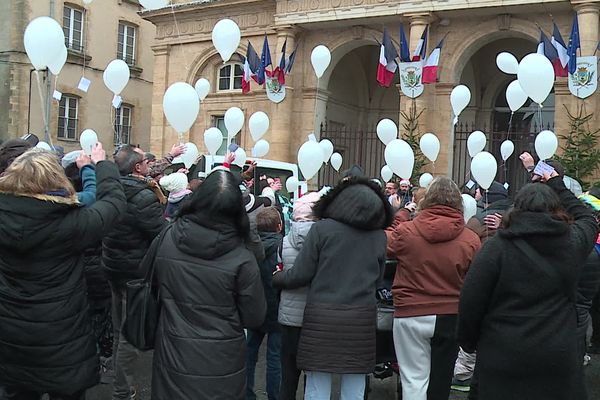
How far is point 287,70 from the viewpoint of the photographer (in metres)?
17.9

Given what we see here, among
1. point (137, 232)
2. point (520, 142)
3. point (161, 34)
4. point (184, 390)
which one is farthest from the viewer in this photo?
point (161, 34)

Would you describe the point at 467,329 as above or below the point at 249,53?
below

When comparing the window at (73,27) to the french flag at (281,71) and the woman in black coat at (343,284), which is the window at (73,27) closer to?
the french flag at (281,71)

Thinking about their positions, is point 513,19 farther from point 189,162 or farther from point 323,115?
point 189,162

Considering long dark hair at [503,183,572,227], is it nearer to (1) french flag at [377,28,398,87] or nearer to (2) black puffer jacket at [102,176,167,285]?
(2) black puffer jacket at [102,176,167,285]

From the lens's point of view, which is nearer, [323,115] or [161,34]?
[323,115]

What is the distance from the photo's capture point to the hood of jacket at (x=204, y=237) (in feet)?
10.7

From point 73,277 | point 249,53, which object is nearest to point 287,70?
point 249,53

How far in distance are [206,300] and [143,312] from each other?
39 centimetres

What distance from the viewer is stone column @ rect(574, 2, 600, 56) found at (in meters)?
14.4

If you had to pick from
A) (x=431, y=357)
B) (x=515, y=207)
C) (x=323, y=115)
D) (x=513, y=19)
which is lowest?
(x=431, y=357)

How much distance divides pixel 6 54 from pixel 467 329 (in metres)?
24.4

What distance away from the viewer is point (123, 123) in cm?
2731

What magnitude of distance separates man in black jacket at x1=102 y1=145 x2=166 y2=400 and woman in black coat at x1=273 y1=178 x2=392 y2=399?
124 centimetres
